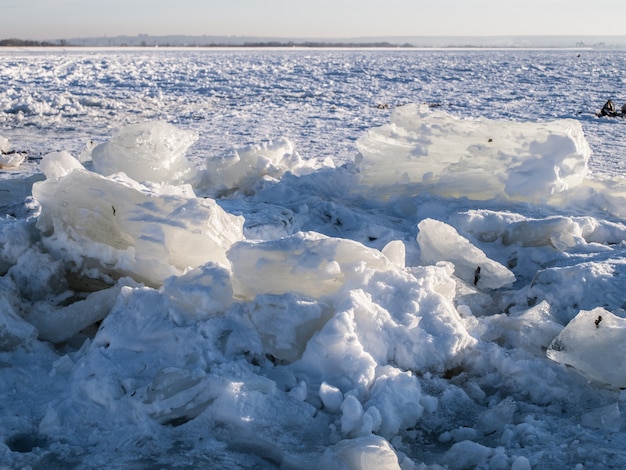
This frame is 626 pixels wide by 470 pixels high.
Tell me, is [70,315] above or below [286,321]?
below

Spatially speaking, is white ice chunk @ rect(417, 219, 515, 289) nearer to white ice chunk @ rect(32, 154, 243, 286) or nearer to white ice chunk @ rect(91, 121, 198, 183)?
white ice chunk @ rect(32, 154, 243, 286)

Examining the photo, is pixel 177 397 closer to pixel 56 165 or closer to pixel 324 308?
pixel 324 308

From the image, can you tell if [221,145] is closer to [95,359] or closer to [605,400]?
[95,359]

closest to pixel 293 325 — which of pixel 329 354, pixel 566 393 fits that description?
pixel 329 354

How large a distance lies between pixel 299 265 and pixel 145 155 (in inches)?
126

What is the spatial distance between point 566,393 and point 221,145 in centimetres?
633

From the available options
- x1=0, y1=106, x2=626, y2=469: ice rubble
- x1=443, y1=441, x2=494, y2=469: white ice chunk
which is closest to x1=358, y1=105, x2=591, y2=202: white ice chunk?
x1=0, y1=106, x2=626, y2=469: ice rubble

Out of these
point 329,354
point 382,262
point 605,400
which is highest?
point 382,262

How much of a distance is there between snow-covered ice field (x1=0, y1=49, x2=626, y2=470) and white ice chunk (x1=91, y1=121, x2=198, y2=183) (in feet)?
0.06

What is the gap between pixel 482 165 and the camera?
5039 mm

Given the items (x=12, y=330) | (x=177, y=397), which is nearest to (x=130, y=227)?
(x=12, y=330)

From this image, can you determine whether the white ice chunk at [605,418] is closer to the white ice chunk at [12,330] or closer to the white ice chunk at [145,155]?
the white ice chunk at [12,330]

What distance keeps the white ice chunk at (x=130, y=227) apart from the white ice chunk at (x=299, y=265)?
34cm

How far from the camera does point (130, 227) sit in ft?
10.6
